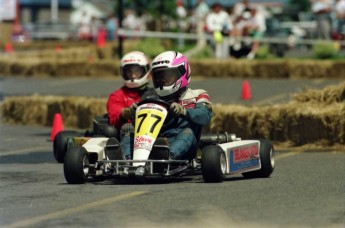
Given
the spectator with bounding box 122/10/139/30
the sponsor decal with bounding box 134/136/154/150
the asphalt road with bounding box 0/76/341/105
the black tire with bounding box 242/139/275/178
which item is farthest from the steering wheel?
the spectator with bounding box 122/10/139/30

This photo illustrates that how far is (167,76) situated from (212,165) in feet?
4.52

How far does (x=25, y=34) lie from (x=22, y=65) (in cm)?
2599

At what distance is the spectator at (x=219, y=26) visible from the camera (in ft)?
96.8

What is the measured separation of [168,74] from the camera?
36.7ft

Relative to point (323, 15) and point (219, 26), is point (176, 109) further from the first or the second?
point (323, 15)

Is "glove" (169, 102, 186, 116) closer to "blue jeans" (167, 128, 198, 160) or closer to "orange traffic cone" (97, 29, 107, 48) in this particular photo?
"blue jeans" (167, 128, 198, 160)

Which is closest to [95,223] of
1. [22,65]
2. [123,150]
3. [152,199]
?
[152,199]

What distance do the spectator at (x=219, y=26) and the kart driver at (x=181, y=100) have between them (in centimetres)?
1813

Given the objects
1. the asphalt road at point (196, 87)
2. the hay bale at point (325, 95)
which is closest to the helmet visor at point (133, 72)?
the hay bale at point (325, 95)

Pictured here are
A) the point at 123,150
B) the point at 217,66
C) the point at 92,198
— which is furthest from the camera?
the point at 217,66

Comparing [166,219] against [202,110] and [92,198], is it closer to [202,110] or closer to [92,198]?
[92,198]

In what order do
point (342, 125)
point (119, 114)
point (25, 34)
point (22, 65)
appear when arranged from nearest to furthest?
point (119, 114), point (342, 125), point (22, 65), point (25, 34)

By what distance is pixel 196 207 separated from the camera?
8.48 m

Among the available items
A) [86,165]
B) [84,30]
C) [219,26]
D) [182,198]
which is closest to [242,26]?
[219,26]
